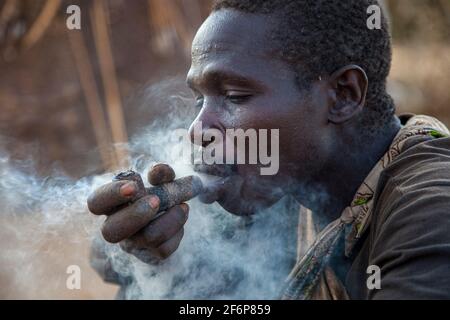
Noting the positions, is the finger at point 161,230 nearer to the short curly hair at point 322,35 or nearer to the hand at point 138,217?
the hand at point 138,217

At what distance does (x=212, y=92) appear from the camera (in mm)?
2225

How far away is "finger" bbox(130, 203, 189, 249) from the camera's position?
1.91 metres

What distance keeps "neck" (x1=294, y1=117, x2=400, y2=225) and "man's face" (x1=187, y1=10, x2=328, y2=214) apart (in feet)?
0.20

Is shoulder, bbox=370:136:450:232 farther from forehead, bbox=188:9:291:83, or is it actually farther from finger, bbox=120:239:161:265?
finger, bbox=120:239:161:265

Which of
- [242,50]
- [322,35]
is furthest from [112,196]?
[322,35]

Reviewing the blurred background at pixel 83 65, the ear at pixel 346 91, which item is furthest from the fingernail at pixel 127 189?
the blurred background at pixel 83 65

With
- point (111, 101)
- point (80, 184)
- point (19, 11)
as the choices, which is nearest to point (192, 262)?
point (80, 184)

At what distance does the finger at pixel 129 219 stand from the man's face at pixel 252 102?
403 mm

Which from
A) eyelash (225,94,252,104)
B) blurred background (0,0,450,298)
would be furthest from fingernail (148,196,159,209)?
blurred background (0,0,450,298)

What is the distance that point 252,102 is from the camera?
7.14 ft

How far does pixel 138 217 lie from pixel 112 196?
0.09m
